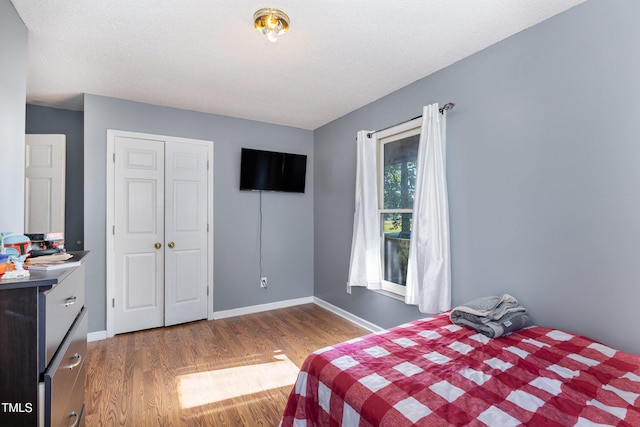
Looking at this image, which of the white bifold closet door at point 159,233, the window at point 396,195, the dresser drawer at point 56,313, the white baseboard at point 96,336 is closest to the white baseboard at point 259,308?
the white bifold closet door at point 159,233

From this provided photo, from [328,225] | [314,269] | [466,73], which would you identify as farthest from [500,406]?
[314,269]

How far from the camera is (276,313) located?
395 centimetres

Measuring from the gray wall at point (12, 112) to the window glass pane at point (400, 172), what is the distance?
9.58ft

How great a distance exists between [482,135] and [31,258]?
2.82 m

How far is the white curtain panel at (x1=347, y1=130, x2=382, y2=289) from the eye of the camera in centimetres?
321

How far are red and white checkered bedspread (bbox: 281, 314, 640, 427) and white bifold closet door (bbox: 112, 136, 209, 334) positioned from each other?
8.41 feet

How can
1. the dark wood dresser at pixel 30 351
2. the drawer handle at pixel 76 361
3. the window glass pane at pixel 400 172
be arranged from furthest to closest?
the window glass pane at pixel 400 172 < the drawer handle at pixel 76 361 < the dark wood dresser at pixel 30 351

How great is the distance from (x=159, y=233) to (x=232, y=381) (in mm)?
1917

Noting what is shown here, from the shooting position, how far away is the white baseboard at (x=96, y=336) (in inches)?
121

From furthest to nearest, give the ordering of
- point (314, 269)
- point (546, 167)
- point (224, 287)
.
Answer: point (314, 269) → point (224, 287) → point (546, 167)

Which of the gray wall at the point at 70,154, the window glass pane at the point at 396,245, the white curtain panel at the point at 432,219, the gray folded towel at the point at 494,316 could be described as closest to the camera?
the gray folded towel at the point at 494,316

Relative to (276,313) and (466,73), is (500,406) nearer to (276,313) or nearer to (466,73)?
(466,73)

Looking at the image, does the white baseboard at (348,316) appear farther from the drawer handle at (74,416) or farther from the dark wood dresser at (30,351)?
the dark wood dresser at (30,351)

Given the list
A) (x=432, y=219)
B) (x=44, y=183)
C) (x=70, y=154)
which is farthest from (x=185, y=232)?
(x=432, y=219)
